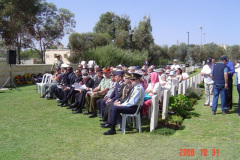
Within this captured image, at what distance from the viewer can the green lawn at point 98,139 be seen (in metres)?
4.80

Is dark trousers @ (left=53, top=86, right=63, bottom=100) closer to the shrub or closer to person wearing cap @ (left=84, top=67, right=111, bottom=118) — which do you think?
person wearing cap @ (left=84, top=67, right=111, bottom=118)

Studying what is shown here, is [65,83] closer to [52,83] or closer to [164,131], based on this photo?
[52,83]

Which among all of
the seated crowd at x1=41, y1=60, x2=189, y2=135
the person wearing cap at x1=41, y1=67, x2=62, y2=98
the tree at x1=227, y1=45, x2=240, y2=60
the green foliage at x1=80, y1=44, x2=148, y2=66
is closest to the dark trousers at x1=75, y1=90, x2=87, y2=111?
the seated crowd at x1=41, y1=60, x2=189, y2=135

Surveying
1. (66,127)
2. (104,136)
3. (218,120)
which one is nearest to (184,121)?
(218,120)

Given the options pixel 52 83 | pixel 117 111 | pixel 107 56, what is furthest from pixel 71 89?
pixel 107 56

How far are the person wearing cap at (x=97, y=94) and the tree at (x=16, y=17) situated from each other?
542 inches

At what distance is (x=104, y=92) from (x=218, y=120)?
3578 millimetres

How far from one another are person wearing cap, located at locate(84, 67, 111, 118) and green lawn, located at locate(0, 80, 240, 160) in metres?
0.38

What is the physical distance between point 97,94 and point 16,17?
14844 mm

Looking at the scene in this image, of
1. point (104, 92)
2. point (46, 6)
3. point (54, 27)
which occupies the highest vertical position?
point (46, 6)

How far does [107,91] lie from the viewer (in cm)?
816

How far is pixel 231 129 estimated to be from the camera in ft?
20.7

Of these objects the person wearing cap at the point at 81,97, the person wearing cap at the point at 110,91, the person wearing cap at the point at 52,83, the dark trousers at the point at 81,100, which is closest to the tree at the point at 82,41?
the person wearing cap at the point at 52,83

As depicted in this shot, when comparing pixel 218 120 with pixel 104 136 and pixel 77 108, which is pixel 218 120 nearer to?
pixel 104 136
